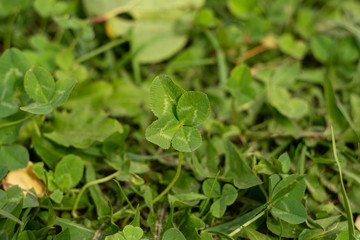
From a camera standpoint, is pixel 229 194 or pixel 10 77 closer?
pixel 229 194

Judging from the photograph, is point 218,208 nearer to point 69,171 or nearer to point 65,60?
point 69,171

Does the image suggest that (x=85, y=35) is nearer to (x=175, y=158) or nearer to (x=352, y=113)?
(x=175, y=158)

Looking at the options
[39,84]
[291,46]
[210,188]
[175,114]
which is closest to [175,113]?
[175,114]

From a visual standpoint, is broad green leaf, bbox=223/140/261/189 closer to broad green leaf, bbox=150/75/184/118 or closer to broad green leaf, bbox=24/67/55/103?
broad green leaf, bbox=150/75/184/118

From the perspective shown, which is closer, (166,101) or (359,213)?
(166,101)

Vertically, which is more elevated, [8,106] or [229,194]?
[8,106]

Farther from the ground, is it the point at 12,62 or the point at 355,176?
the point at 12,62

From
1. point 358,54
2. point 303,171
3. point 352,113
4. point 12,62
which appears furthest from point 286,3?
point 12,62
